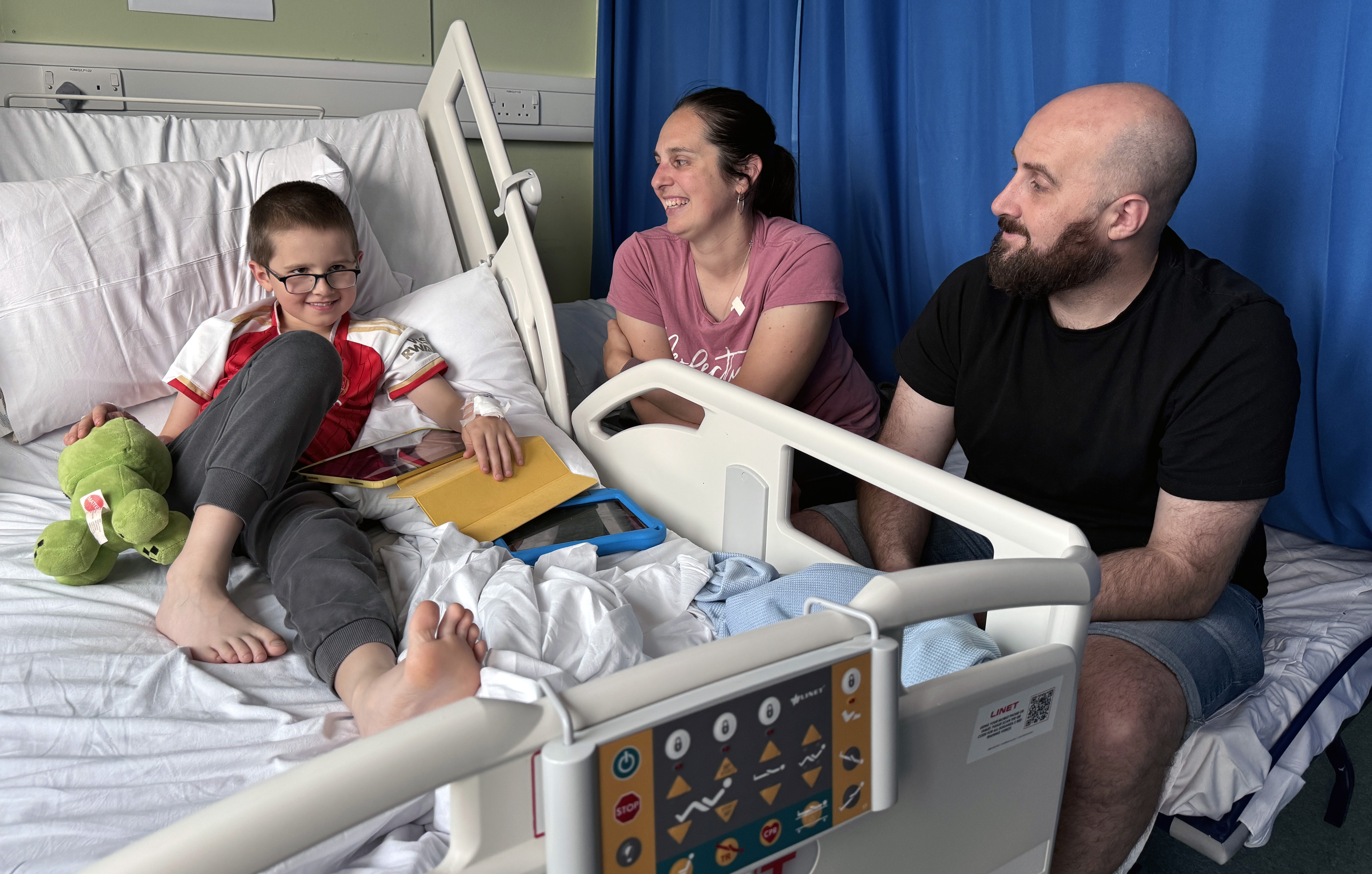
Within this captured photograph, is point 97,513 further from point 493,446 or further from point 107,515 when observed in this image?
point 493,446

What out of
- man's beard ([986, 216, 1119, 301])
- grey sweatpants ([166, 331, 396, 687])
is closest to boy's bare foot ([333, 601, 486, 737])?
grey sweatpants ([166, 331, 396, 687])

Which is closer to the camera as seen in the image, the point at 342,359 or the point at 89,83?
the point at 342,359

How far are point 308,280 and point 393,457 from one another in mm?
390

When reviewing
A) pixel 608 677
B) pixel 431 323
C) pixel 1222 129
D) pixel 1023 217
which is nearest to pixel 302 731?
pixel 608 677

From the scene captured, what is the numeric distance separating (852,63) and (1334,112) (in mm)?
1091

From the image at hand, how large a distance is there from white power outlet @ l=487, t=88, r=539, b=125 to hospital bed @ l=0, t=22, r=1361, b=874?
196 cm

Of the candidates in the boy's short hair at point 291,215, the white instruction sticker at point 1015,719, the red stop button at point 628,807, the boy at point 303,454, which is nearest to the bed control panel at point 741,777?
the red stop button at point 628,807

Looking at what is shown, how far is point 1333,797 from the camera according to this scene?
1.64 m

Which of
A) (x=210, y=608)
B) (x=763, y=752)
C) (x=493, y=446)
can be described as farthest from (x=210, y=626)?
(x=763, y=752)

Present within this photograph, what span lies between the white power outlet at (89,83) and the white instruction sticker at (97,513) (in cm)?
156

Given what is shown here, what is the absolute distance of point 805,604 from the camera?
2.78ft

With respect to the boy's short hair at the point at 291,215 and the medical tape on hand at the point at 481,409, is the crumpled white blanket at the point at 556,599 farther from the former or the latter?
the boy's short hair at the point at 291,215

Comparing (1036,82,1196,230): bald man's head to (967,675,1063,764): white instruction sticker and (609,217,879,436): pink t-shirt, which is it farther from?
(967,675,1063,764): white instruction sticker

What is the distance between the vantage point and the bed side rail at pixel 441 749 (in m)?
0.51
